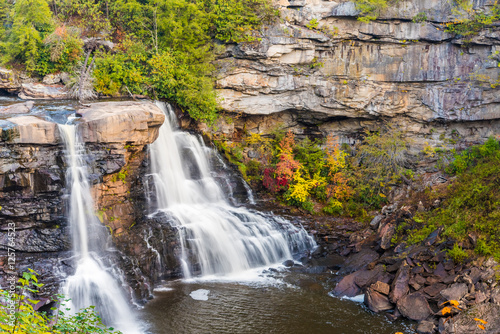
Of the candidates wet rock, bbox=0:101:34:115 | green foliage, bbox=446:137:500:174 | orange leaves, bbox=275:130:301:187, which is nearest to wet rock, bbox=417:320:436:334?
orange leaves, bbox=275:130:301:187

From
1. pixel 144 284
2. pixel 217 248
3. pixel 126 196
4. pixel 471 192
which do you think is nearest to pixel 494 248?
pixel 471 192

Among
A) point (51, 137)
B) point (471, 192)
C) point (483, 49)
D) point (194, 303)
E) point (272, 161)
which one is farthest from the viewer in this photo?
point (272, 161)

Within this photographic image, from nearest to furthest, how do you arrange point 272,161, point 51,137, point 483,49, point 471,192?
point 51,137 → point 471,192 → point 483,49 → point 272,161

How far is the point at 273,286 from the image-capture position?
1257 centimetres

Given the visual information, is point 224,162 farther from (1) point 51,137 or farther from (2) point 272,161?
(1) point 51,137

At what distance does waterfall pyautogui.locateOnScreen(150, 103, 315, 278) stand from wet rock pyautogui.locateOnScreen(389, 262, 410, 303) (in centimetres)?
414

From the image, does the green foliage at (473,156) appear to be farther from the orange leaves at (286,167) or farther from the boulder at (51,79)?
the boulder at (51,79)

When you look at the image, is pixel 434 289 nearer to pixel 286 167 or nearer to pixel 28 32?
pixel 286 167

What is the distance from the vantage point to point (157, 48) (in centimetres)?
1806

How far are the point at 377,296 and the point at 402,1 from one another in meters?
13.4

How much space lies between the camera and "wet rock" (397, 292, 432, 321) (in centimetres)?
1067

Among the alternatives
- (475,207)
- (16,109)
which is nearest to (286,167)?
(475,207)

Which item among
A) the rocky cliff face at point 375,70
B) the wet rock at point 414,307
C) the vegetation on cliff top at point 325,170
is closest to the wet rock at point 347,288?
the wet rock at point 414,307

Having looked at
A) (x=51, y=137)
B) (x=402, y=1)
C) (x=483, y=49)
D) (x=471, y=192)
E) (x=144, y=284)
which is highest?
(x=402, y=1)
